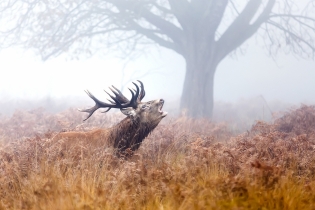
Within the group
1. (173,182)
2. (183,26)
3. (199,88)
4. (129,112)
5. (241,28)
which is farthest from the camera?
(183,26)

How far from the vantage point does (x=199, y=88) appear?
16.5 metres

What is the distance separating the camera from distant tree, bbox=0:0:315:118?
15.4 meters

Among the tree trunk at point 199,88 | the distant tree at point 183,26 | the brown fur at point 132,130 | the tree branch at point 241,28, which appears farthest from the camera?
the tree branch at point 241,28

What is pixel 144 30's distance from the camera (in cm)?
1714

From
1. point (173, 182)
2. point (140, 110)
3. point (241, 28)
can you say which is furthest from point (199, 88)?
point (173, 182)

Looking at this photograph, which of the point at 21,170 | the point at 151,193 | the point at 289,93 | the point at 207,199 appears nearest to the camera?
the point at 207,199

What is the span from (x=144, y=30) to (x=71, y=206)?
1446cm

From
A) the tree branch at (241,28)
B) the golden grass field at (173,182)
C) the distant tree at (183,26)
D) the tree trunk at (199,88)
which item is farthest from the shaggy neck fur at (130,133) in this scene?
the tree branch at (241,28)

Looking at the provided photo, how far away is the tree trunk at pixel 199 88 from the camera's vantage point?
54.0ft

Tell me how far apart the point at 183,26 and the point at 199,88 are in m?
2.90

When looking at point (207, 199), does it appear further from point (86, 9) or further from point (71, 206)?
point (86, 9)

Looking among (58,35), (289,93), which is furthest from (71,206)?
(289,93)

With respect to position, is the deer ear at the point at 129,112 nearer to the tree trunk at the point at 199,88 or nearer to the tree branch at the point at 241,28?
the tree trunk at the point at 199,88

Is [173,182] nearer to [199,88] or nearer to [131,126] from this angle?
[131,126]
